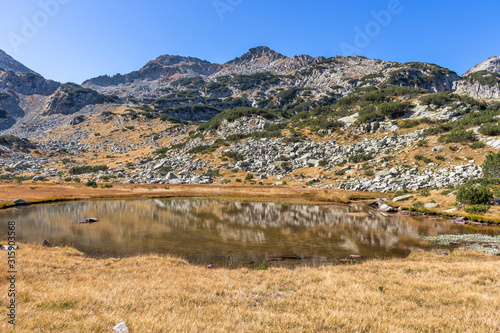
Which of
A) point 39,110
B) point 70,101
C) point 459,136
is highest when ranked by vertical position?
point 70,101

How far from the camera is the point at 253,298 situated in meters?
9.23

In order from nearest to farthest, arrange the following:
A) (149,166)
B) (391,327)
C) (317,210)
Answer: (391,327) → (317,210) → (149,166)

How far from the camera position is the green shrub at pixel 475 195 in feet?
99.1

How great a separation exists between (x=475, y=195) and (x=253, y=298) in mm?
35393

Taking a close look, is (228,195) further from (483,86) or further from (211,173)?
(483,86)

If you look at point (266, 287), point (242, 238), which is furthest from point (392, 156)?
point (266, 287)

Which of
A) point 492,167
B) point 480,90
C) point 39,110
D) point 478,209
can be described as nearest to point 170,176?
point 478,209

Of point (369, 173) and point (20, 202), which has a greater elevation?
point (369, 173)

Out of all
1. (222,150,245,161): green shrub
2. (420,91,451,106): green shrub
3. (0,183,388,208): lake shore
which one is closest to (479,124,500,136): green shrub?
(420,91,451,106): green shrub

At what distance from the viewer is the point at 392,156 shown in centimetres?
6250

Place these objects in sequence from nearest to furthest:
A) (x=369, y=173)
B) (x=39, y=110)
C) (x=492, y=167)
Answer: (x=492, y=167), (x=369, y=173), (x=39, y=110)

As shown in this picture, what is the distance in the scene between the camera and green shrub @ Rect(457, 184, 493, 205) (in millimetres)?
30203

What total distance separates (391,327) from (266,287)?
5.04 metres

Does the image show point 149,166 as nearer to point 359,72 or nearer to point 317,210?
point 317,210
